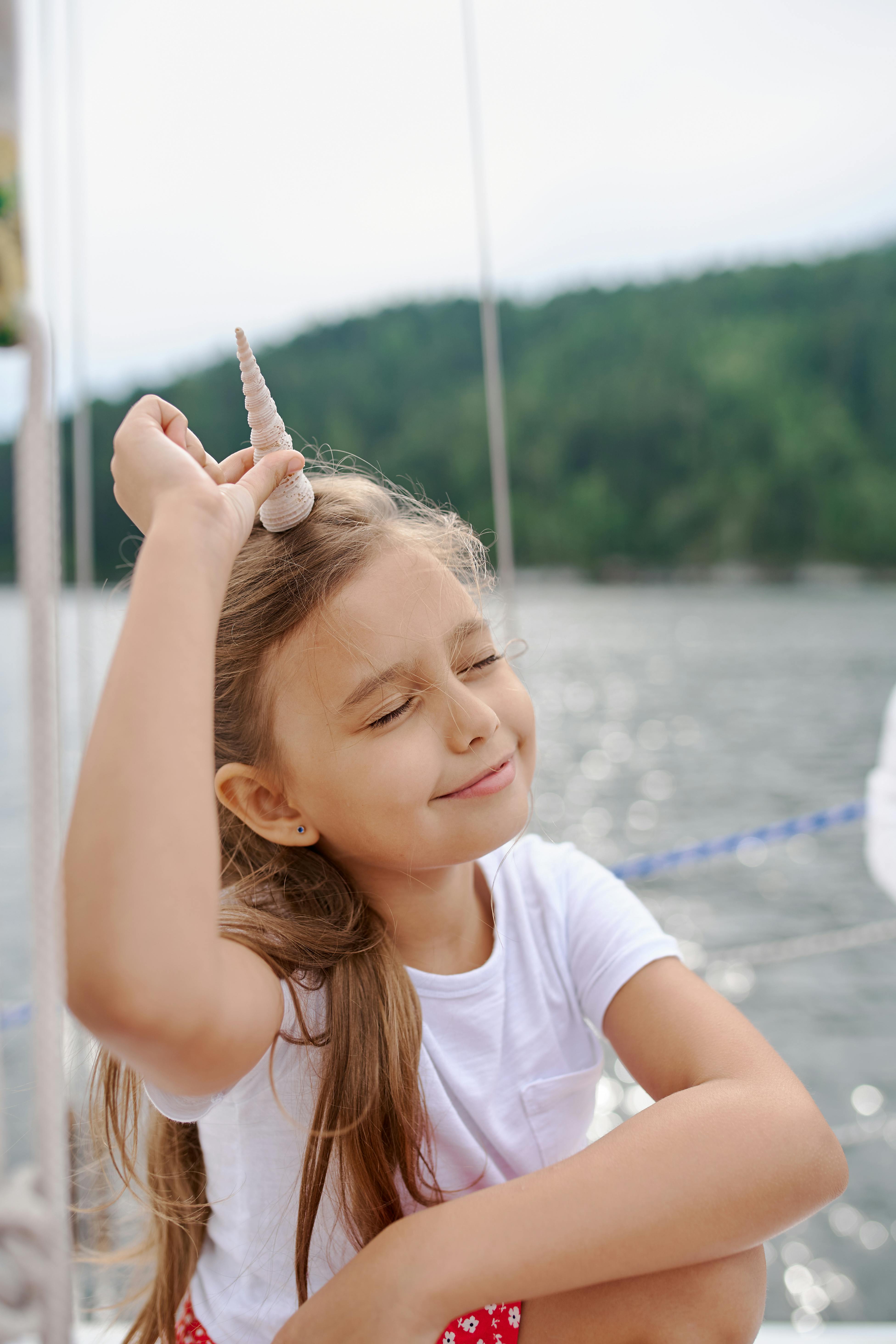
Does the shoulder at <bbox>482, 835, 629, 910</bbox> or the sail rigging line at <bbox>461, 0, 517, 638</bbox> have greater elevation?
the sail rigging line at <bbox>461, 0, 517, 638</bbox>

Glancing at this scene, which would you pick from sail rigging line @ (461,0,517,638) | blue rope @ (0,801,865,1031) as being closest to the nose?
sail rigging line @ (461,0,517,638)

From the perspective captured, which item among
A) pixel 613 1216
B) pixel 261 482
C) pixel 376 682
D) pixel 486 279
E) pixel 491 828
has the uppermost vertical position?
pixel 486 279

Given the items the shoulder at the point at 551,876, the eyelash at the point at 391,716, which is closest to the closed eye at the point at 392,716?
the eyelash at the point at 391,716

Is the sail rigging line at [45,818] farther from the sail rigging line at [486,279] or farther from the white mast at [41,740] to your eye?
the sail rigging line at [486,279]

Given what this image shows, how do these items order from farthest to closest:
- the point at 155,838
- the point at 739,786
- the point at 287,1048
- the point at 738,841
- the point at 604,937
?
the point at 739,786
the point at 738,841
the point at 604,937
the point at 287,1048
the point at 155,838

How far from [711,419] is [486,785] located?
27.8 metres

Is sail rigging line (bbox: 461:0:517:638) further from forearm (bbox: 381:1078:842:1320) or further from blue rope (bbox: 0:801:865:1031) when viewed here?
forearm (bbox: 381:1078:842:1320)

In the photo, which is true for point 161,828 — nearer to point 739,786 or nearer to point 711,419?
point 739,786

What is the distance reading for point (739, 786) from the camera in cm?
1278

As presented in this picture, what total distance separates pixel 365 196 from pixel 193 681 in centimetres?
287

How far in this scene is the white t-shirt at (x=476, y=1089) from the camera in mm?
778

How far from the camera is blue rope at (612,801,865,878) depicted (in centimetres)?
162

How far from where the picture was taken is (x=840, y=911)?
8.04 metres

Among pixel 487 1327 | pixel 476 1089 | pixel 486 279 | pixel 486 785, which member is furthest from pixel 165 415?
pixel 486 279
